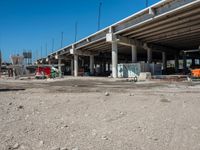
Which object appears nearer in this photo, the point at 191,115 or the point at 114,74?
the point at 191,115

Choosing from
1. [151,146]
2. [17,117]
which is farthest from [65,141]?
[17,117]

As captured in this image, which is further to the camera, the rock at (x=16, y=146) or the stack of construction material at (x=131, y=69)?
the stack of construction material at (x=131, y=69)

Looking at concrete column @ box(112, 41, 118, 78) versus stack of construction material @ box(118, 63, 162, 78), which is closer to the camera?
concrete column @ box(112, 41, 118, 78)

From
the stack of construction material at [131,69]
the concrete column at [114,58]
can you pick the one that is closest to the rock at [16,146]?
the concrete column at [114,58]

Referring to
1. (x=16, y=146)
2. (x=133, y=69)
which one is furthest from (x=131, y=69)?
(x=16, y=146)

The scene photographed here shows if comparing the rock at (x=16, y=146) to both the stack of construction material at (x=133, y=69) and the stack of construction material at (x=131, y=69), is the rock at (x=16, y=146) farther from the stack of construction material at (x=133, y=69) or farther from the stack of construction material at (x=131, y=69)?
the stack of construction material at (x=131, y=69)

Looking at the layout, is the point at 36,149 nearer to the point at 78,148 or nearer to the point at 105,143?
the point at 78,148

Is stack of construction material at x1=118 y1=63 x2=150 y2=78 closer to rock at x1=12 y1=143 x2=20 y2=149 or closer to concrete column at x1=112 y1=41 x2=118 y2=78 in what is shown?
concrete column at x1=112 y1=41 x2=118 y2=78

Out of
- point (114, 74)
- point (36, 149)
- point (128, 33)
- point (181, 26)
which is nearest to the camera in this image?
point (36, 149)

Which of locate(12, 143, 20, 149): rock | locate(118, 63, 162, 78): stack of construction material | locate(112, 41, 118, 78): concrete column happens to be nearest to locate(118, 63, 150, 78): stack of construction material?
locate(118, 63, 162, 78): stack of construction material

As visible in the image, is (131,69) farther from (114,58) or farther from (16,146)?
(16,146)

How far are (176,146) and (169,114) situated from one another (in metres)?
3.04

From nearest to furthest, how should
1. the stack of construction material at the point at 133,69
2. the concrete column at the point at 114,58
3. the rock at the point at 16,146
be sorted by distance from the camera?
1. the rock at the point at 16,146
2. the concrete column at the point at 114,58
3. the stack of construction material at the point at 133,69

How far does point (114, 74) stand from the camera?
41219 millimetres
